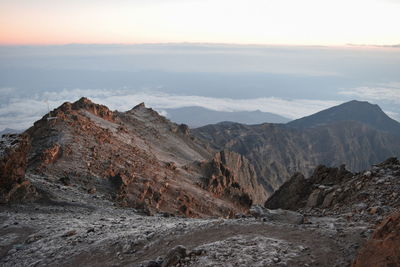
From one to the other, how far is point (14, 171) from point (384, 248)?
1917 centimetres

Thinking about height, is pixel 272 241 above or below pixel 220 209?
above

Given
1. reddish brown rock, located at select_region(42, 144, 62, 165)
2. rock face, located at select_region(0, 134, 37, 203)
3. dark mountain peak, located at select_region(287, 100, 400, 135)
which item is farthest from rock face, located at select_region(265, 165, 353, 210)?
dark mountain peak, located at select_region(287, 100, 400, 135)

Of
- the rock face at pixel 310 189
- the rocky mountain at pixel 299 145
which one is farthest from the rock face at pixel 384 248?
the rocky mountain at pixel 299 145

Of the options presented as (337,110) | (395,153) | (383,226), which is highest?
(383,226)

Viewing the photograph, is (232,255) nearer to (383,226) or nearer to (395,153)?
(383,226)

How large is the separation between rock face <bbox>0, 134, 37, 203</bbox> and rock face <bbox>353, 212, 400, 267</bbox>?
18.0 m

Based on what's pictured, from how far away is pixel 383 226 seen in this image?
697 cm

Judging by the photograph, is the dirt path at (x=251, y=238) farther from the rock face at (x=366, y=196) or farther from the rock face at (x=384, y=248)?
the rock face at (x=366, y=196)

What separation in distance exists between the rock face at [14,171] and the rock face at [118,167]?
448cm

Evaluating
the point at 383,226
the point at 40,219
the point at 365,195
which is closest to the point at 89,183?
the point at 40,219

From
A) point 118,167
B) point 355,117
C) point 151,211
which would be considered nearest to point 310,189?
point 151,211

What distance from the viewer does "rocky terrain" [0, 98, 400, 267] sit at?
356 inches

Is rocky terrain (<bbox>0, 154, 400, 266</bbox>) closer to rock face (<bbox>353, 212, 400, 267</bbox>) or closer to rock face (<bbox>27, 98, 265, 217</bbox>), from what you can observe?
rock face (<bbox>353, 212, 400, 267</bbox>)

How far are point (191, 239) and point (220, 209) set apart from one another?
2685 centimetres
